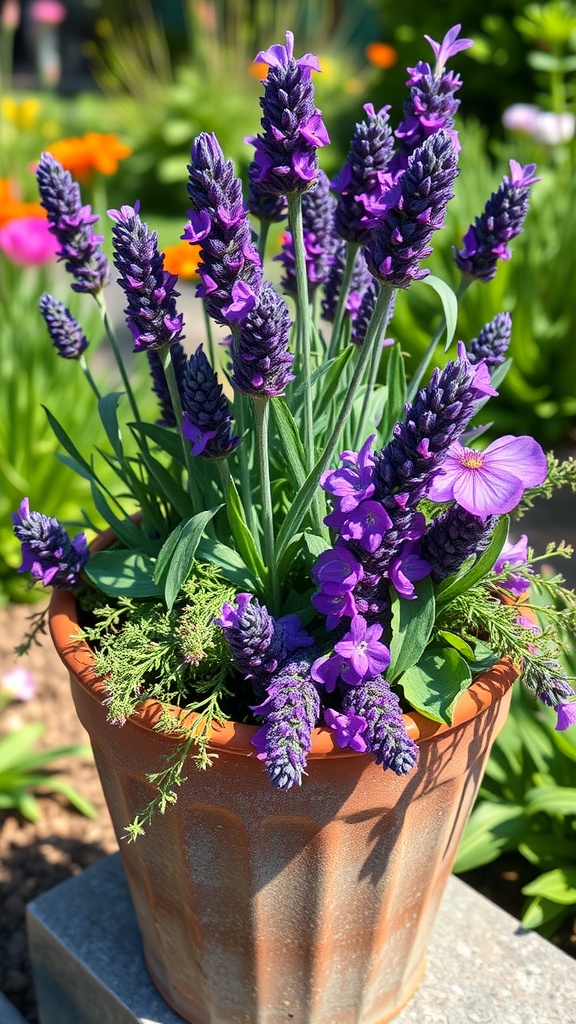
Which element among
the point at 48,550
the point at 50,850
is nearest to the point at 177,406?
the point at 48,550

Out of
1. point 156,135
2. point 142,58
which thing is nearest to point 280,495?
point 156,135

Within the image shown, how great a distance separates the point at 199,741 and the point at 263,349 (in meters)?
0.38

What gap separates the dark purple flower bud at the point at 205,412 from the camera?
91cm

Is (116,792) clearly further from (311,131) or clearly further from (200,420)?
(311,131)

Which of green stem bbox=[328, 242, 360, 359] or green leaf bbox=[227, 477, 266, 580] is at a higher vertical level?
green stem bbox=[328, 242, 360, 359]

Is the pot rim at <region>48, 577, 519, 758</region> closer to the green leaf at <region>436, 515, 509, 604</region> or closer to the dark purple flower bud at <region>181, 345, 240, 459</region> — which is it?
the green leaf at <region>436, 515, 509, 604</region>

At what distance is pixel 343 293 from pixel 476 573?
379 millimetres

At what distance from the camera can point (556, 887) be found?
58.2 inches

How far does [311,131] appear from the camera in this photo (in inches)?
34.2

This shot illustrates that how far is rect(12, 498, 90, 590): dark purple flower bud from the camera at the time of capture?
1036 millimetres

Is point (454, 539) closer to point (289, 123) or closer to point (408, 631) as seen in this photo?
point (408, 631)

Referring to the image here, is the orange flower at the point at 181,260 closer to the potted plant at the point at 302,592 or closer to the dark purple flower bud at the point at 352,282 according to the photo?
the dark purple flower bud at the point at 352,282

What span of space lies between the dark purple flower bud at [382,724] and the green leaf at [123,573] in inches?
10.7

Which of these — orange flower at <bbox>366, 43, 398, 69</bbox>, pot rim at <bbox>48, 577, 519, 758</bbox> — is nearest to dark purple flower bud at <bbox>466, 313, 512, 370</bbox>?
pot rim at <bbox>48, 577, 519, 758</bbox>
